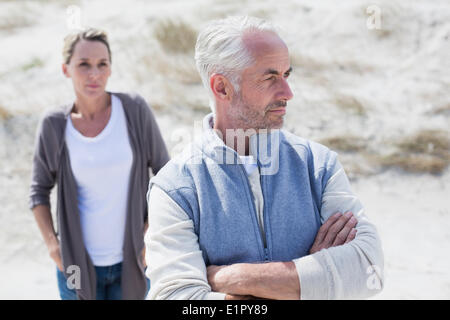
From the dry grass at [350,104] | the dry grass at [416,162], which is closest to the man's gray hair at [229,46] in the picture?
the dry grass at [416,162]

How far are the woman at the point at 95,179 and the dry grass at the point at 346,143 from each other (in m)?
4.25

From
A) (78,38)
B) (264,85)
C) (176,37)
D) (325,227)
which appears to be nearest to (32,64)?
(176,37)

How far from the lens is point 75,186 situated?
111 inches

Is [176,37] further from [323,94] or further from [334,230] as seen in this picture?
[334,230]

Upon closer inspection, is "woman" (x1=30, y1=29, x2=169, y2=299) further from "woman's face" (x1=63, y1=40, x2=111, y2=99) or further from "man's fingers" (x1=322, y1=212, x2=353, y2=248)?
"man's fingers" (x1=322, y1=212, x2=353, y2=248)

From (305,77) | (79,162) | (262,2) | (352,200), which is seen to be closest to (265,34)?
(352,200)

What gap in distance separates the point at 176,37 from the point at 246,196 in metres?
7.60

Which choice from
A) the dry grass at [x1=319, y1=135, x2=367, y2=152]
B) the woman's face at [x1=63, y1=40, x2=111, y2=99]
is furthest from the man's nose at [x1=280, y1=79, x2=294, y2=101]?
the dry grass at [x1=319, y1=135, x2=367, y2=152]

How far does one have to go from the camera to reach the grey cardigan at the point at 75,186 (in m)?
2.81

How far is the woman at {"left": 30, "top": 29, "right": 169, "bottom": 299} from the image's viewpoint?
2.81 meters

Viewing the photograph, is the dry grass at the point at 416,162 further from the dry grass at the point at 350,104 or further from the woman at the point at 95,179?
the woman at the point at 95,179

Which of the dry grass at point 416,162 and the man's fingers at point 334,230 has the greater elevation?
the man's fingers at point 334,230

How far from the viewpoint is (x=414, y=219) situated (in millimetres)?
5688
